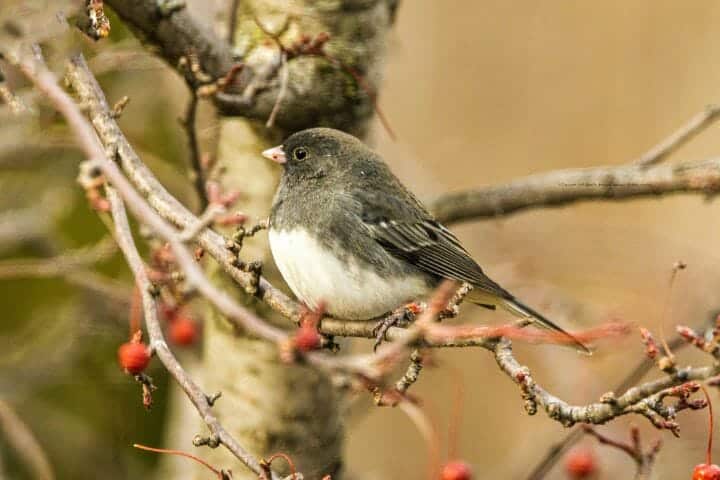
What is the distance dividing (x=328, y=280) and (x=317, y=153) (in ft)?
1.73

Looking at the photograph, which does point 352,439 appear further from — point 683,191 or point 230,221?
point 230,221

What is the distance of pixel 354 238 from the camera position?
2.81 m

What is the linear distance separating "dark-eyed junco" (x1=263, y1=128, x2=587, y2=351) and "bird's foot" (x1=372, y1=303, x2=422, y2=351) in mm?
226

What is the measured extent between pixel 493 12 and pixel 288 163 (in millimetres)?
4427

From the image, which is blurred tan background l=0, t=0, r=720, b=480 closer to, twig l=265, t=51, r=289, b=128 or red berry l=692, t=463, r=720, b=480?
twig l=265, t=51, r=289, b=128

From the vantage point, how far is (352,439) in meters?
6.84

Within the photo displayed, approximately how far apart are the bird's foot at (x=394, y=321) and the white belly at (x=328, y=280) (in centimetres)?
22

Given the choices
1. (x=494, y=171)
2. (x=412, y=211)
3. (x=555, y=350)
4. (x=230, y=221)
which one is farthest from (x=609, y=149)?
(x=230, y=221)

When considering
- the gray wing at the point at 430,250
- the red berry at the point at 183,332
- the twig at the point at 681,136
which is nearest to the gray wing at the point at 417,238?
the gray wing at the point at 430,250

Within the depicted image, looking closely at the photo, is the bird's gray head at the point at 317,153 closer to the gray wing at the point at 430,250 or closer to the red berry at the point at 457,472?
the gray wing at the point at 430,250

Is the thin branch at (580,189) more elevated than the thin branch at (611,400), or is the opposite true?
the thin branch at (580,189)

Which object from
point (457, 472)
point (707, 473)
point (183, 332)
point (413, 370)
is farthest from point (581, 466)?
point (413, 370)

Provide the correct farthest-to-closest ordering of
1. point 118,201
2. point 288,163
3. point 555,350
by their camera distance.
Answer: point 555,350 < point 288,163 < point 118,201

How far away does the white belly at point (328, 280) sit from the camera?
2645 millimetres
